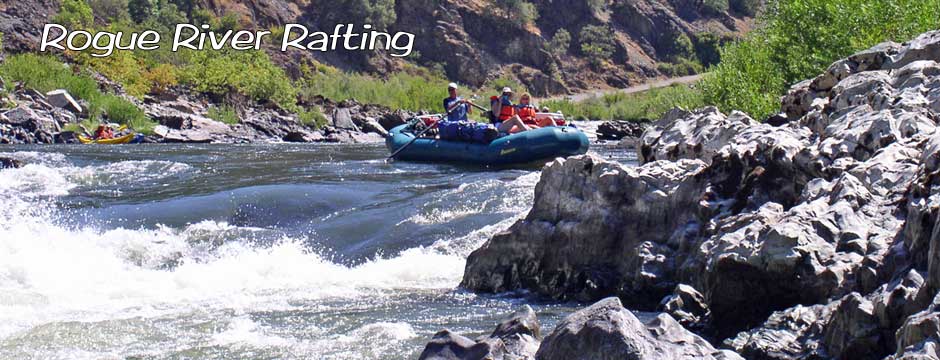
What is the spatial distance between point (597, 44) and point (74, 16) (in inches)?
1186

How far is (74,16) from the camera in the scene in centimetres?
3778

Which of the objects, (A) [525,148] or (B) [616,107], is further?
(B) [616,107]

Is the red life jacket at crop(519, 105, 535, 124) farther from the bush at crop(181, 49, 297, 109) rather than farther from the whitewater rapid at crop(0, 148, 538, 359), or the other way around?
the bush at crop(181, 49, 297, 109)

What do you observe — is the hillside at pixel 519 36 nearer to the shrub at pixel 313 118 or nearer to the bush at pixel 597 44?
the bush at pixel 597 44

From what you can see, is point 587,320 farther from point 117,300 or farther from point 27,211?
point 27,211

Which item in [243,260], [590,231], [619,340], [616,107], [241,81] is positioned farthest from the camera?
[616,107]

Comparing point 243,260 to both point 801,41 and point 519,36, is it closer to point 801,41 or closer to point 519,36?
point 801,41

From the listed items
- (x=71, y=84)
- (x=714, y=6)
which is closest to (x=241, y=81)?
(x=71, y=84)

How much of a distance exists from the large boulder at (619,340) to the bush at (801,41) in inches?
428

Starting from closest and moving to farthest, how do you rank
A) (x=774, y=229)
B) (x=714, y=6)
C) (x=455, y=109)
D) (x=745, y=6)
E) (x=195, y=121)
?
1. (x=774, y=229)
2. (x=455, y=109)
3. (x=195, y=121)
4. (x=714, y=6)
5. (x=745, y=6)

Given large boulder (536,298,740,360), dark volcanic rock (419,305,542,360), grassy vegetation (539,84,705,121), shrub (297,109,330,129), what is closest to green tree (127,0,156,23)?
grassy vegetation (539,84,705,121)

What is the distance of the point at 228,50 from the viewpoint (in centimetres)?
3988

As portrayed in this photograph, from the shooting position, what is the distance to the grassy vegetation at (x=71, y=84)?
2716 centimetres

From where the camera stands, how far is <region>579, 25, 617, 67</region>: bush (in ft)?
196
